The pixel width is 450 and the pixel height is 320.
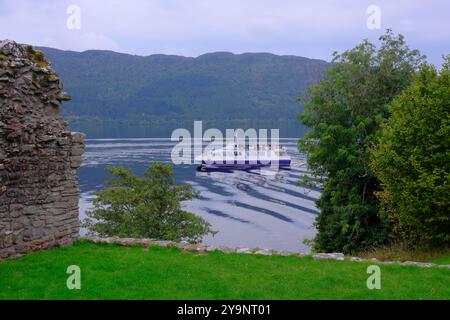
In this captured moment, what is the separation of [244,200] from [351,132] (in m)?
35.7

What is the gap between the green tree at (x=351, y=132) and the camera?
23.8 meters

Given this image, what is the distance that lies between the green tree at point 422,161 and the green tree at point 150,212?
12122 mm

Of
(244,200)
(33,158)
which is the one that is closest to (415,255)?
(33,158)

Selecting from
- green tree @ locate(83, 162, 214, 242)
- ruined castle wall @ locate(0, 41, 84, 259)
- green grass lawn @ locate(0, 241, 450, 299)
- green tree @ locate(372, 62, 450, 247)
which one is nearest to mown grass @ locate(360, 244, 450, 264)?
green tree @ locate(372, 62, 450, 247)

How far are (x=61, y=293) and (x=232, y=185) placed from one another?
61520mm

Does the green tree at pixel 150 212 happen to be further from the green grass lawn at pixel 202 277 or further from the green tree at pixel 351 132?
the green grass lawn at pixel 202 277

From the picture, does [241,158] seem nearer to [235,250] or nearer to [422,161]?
[422,161]

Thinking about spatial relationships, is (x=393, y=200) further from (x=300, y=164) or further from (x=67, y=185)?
(x=300, y=164)

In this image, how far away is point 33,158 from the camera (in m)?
13.0

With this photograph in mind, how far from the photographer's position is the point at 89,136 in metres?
146

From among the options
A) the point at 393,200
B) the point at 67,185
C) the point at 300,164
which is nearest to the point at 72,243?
the point at 67,185

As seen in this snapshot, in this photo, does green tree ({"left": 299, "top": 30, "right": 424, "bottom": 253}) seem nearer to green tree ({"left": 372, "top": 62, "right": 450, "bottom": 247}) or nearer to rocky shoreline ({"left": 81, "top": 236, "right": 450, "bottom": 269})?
green tree ({"left": 372, "top": 62, "right": 450, "bottom": 247})

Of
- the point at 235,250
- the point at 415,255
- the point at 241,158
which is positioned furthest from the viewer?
the point at 241,158

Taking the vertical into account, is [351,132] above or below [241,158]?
above
